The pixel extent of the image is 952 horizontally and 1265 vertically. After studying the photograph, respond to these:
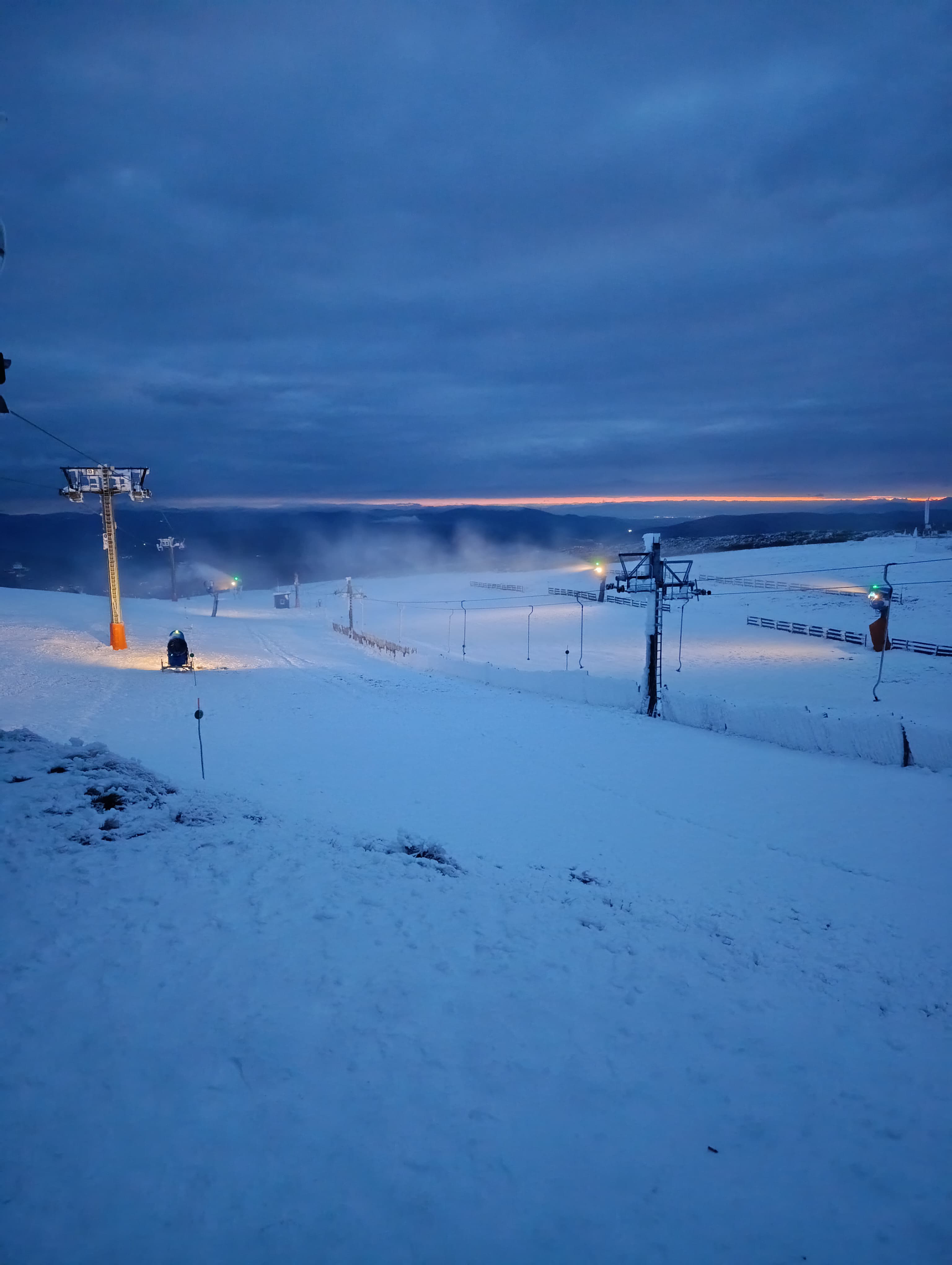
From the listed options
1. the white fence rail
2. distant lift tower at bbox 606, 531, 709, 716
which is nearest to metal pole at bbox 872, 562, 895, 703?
the white fence rail

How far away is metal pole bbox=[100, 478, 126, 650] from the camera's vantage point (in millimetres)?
36781

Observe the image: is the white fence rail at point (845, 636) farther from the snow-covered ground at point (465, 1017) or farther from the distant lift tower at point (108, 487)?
the distant lift tower at point (108, 487)

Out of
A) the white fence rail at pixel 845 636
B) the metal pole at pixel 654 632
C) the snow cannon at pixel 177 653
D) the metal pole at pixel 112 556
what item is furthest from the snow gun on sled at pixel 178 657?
the white fence rail at pixel 845 636

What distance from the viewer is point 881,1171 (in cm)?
591

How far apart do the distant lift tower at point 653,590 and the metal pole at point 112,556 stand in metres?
28.2

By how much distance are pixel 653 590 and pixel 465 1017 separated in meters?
23.8

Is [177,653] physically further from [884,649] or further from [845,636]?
[845,636]

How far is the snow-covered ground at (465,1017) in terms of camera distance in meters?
4.96

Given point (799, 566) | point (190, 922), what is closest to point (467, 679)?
point (190, 922)

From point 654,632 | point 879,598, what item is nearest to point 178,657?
point 654,632

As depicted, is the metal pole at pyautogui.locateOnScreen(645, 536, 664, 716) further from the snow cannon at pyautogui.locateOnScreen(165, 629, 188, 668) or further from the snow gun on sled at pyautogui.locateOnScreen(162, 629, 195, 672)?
the snow cannon at pyautogui.locateOnScreen(165, 629, 188, 668)

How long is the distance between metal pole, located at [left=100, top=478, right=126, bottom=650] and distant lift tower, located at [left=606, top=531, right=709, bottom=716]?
28213mm

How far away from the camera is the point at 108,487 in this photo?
37094 mm

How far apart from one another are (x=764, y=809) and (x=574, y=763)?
5.70 metres
